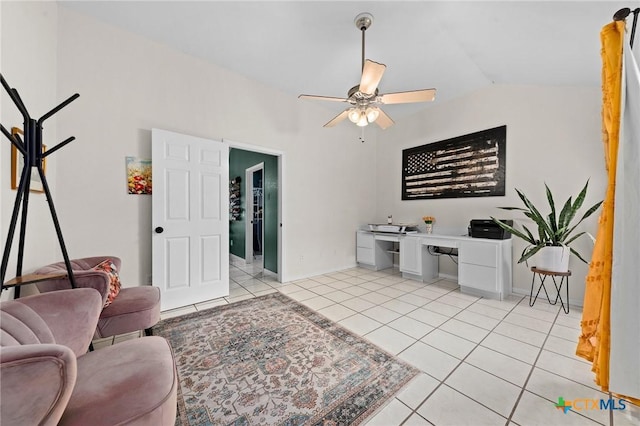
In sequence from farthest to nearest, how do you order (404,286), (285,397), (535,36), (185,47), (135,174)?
(404,286) < (185,47) < (135,174) < (535,36) < (285,397)

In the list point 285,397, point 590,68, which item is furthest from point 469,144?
point 285,397

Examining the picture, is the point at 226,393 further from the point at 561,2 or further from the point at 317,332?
the point at 561,2

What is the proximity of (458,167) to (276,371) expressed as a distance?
3916 millimetres

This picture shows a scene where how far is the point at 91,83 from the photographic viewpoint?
2.49m

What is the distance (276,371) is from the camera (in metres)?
1.73

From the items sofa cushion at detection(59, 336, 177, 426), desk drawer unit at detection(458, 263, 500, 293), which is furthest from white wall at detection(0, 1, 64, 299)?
desk drawer unit at detection(458, 263, 500, 293)

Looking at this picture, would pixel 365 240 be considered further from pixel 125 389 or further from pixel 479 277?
pixel 125 389

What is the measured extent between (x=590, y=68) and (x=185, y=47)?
4.46 meters

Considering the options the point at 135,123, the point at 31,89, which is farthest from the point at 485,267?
the point at 31,89

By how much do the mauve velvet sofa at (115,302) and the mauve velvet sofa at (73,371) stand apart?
1.26 feet

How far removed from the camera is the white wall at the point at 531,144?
2.85 metres

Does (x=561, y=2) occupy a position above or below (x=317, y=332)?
above

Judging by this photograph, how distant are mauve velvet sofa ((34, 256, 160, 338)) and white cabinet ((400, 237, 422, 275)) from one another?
11.4ft

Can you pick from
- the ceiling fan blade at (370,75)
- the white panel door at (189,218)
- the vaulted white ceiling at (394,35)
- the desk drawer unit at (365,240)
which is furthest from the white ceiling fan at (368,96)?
the desk drawer unit at (365,240)
